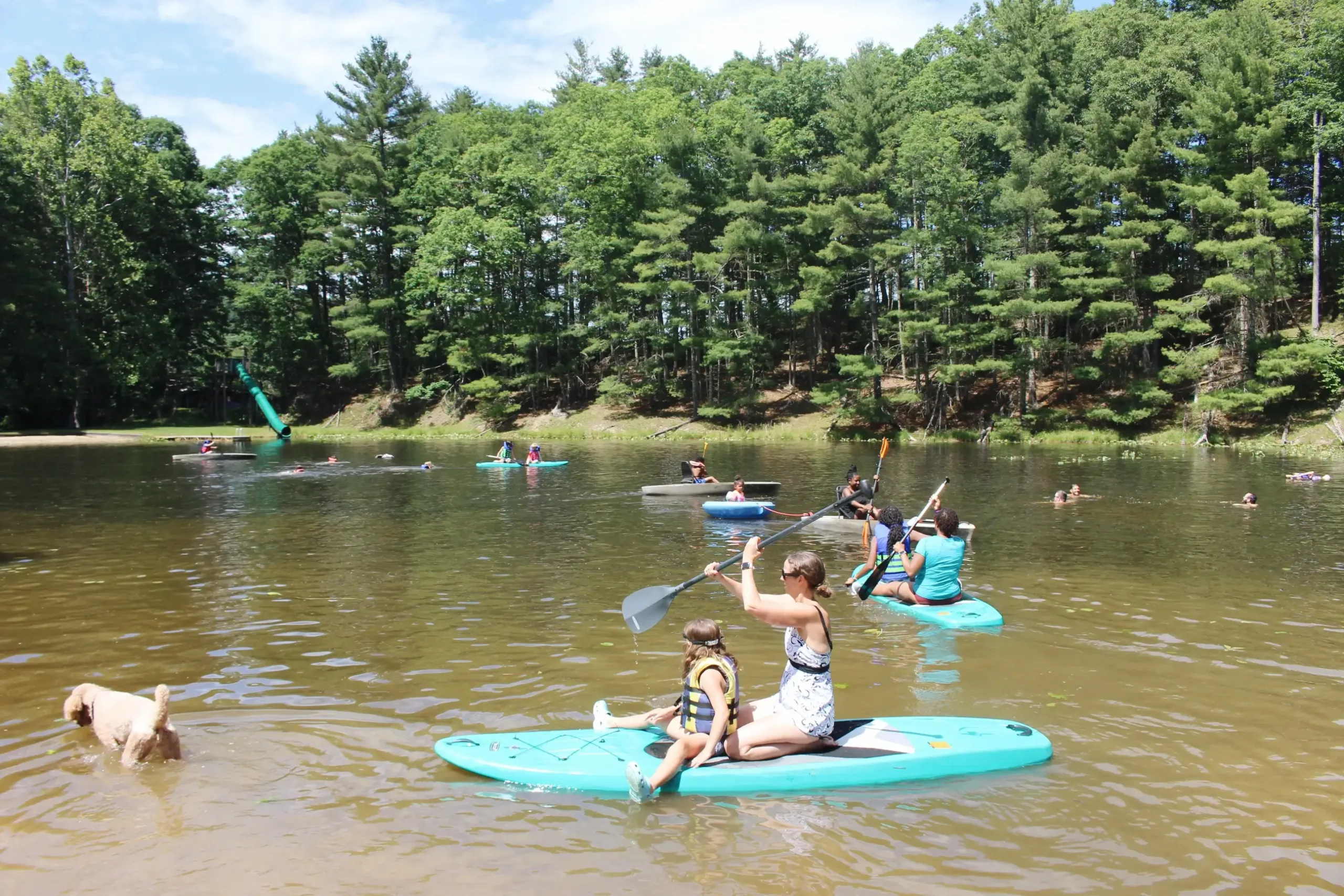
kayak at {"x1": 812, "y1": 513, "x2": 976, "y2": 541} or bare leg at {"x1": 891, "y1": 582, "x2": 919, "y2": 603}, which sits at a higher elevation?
kayak at {"x1": 812, "y1": 513, "x2": 976, "y2": 541}

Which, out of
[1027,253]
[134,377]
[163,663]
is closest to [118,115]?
[134,377]

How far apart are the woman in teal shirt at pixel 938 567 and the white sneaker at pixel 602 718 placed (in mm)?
4870

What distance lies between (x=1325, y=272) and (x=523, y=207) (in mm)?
37633

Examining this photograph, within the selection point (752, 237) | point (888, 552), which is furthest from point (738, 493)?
point (752, 237)

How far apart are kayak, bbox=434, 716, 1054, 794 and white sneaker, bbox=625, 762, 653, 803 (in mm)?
168

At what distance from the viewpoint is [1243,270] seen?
33875 millimetres

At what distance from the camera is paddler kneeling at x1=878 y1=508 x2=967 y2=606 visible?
10.3 metres

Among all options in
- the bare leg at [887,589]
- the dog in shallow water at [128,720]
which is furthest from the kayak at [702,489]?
the dog in shallow water at [128,720]

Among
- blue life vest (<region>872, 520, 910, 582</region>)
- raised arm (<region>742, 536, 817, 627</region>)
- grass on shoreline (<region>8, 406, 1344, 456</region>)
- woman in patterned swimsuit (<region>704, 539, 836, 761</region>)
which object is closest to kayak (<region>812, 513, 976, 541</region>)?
blue life vest (<region>872, 520, 910, 582</region>)

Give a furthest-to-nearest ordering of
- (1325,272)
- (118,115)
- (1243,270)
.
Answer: (118,115) → (1325,272) → (1243,270)

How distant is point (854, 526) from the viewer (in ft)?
53.3

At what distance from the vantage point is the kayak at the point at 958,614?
9758mm

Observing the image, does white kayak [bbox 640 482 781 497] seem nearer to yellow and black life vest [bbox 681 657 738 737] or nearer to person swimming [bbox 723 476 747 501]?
person swimming [bbox 723 476 747 501]

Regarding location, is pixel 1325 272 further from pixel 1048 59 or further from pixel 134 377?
pixel 134 377
